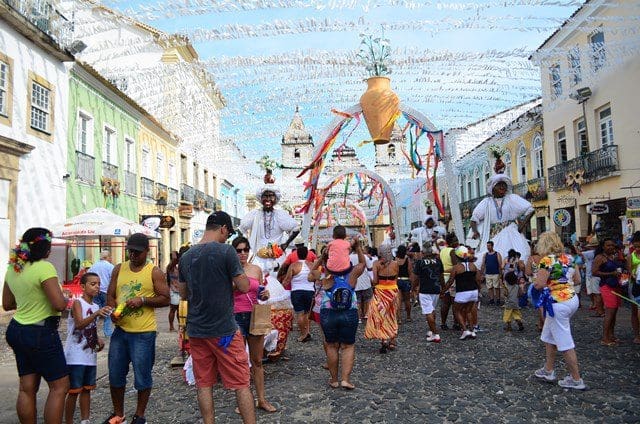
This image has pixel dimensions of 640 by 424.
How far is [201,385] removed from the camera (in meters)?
3.90

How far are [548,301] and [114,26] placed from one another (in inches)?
295

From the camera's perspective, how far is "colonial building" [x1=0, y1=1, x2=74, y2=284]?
40.6 ft

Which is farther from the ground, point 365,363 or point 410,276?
point 410,276

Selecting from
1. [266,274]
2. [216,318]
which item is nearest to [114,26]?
[266,274]

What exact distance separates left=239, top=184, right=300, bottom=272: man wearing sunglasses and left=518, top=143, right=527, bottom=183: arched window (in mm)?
18820

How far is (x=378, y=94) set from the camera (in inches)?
369

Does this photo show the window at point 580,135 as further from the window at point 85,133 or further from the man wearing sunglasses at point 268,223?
the window at point 85,133

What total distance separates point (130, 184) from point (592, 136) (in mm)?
16106

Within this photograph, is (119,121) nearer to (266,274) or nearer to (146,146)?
(146,146)

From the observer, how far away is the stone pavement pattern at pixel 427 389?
4.66 metres

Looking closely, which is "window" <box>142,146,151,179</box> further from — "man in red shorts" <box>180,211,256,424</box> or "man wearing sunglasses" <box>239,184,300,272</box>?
"man in red shorts" <box>180,211,256,424</box>

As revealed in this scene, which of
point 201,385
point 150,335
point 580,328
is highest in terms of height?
point 150,335

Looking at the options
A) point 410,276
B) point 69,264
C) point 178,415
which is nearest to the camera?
point 178,415

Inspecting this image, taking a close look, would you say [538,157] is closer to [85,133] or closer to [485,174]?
[485,174]
